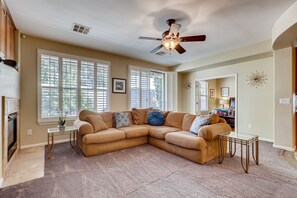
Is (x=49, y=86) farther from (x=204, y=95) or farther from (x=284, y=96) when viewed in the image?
(x=204, y=95)

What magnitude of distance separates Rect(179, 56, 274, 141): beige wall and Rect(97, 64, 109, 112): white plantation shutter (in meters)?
3.89

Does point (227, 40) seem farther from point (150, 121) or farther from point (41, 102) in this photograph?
point (41, 102)

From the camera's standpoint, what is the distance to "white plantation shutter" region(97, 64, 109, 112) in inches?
179

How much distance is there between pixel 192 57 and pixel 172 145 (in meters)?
3.30

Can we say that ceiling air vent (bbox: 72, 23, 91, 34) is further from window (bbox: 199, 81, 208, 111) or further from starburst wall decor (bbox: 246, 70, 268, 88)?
window (bbox: 199, 81, 208, 111)

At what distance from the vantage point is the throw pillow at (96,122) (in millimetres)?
3292

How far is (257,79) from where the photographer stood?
438 centimetres

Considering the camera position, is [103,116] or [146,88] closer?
[103,116]

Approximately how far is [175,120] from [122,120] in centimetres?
137

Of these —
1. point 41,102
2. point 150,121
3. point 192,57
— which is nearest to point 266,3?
point 192,57

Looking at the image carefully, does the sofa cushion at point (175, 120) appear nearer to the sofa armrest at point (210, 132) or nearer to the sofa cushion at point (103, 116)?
the sofa armrest at point (210, 132)

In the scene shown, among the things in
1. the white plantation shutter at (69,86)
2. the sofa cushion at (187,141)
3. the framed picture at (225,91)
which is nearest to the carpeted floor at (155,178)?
the sofa cushion at (187,141)

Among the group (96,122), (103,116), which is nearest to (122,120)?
(103,116)

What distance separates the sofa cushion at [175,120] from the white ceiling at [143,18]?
74.9 inches
